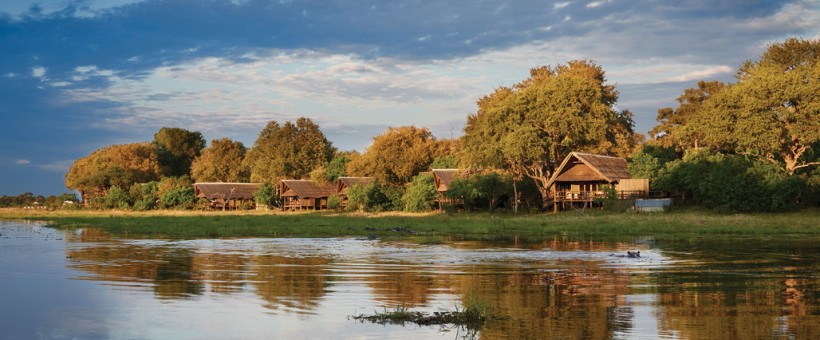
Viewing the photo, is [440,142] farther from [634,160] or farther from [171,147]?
[171,147]

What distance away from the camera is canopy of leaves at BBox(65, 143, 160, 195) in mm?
103750

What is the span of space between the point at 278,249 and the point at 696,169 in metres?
32.1

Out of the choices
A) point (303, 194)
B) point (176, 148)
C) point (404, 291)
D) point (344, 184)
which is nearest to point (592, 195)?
point (344, 184)

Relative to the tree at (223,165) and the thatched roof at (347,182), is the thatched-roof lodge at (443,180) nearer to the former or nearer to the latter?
the thatched roof at (347,182)

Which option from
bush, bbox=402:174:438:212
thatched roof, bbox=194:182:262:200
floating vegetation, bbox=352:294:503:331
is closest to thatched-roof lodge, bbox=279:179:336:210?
thatched roof, bbox=194:182:262:200

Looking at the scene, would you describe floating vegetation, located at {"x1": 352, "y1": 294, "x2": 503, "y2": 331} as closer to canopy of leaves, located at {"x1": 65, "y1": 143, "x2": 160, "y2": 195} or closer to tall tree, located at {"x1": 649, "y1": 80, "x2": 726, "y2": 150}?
tall tree, located at {"x1": 649, "y1": 80, "x2": 726, "y2": 150}

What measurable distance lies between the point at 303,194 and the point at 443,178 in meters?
24.9

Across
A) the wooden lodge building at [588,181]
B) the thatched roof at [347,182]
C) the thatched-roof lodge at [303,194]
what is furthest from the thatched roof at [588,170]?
the thatched-roof lodge at [303,194]

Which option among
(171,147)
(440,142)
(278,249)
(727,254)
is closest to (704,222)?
(727,254)

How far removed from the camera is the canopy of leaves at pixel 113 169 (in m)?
104

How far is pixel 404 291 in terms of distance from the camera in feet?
50.6

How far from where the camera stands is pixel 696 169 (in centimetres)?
5028

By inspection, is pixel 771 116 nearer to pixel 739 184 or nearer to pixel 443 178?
pixel 739 184

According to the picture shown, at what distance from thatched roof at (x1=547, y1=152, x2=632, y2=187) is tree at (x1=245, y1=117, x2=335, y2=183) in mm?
41716
